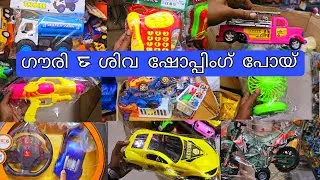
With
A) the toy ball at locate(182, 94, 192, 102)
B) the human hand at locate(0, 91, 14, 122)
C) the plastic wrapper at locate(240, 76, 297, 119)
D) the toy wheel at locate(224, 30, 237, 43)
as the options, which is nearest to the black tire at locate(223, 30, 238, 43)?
the toy wheel at locate(224, 30, 237, 43)

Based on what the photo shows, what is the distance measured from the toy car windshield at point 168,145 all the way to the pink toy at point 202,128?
8 centimetres

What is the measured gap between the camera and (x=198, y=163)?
176 centimetres

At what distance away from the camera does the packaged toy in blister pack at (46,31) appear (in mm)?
1777

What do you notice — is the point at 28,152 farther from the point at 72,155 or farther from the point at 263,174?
the point at 263,174

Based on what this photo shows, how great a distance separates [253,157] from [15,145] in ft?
2.90

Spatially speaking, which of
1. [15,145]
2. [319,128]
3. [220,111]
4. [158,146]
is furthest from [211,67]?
[15,145]

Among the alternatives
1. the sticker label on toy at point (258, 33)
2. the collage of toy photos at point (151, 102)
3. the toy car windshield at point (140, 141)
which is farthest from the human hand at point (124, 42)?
the sticker label on toy at point (258, 33)

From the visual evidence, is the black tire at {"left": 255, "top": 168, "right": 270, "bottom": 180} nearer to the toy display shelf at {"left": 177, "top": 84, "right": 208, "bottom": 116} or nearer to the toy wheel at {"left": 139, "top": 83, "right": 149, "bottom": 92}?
the toy display shelf at {"left": 177, "top": 84, "right": 208, "bottom": 116}

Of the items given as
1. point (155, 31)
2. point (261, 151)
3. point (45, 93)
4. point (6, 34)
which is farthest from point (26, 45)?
point (261, 151)

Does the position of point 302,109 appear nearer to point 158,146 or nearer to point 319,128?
point 319,128

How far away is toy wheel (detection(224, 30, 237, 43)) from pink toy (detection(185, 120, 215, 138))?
0.32 metres

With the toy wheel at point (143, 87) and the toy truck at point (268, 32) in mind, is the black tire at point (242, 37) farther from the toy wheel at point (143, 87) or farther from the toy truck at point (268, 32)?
the toy wheel at point (143, 87)

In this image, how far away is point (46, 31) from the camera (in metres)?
1.78

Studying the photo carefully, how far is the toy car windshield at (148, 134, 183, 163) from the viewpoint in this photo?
176cm
